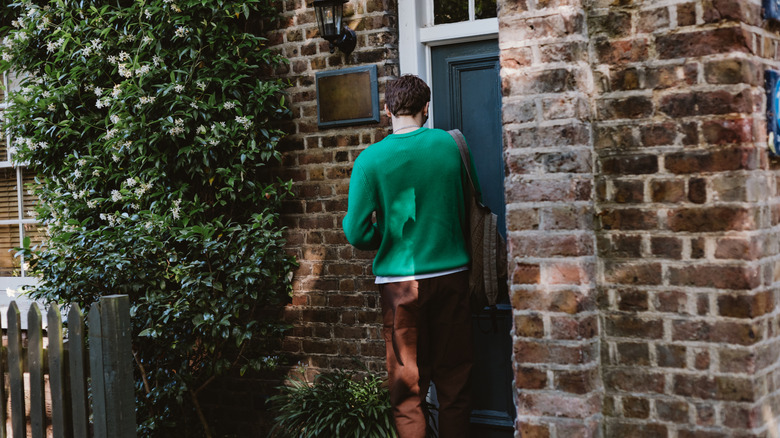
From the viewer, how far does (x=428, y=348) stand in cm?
358

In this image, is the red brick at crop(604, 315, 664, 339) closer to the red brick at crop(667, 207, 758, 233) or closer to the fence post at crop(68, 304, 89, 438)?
the red brick at crop(667, 207, 758, 233)

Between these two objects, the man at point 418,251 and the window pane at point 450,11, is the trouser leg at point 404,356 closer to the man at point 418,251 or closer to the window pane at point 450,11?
the man at point 418,251

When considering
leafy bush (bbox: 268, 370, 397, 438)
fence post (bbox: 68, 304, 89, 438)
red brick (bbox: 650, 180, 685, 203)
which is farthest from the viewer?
leafy bush (bbox: 268, 370, 397, 438)

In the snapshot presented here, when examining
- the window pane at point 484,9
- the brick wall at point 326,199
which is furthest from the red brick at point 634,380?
the window pane at point 484,9

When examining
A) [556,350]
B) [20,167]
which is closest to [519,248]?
[556,350]

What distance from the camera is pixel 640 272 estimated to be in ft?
9.11

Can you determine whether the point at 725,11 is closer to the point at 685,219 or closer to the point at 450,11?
the point at 685,219

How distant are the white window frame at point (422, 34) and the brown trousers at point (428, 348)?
125 centimetres

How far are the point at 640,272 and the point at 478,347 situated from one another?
1678 millimetres

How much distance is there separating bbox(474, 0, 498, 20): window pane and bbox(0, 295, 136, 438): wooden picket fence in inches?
96.6

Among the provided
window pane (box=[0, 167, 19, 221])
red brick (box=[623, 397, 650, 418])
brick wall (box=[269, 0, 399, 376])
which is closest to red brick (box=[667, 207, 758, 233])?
red brick (box=[623, 397, 650, 418])

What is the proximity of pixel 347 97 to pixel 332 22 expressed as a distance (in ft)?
1.42

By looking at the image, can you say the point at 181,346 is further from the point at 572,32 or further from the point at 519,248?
the point at 572,32

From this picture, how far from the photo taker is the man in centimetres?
345
